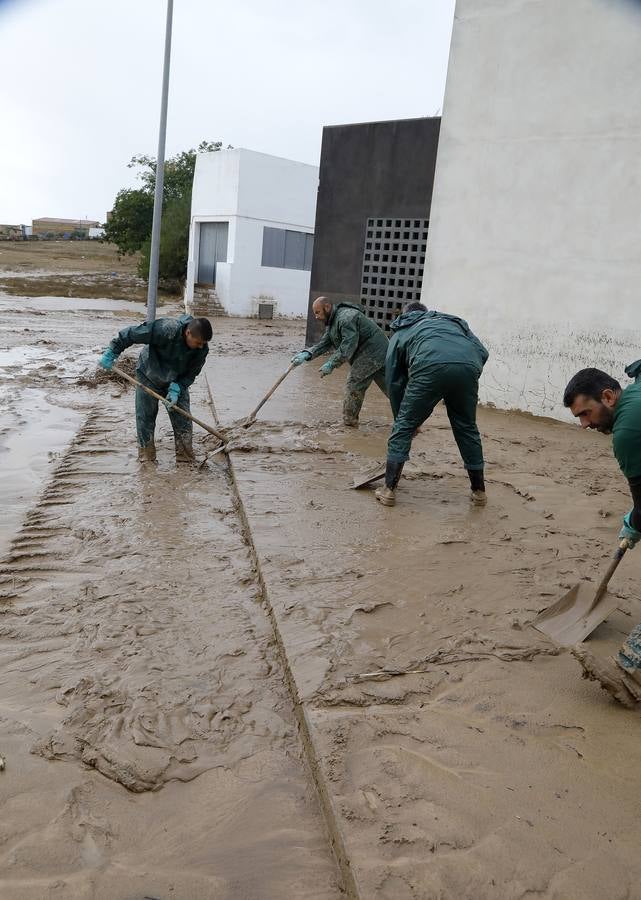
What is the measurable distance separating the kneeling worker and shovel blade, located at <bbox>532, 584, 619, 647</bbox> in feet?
10.7

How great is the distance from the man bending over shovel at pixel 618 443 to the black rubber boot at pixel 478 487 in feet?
6.79

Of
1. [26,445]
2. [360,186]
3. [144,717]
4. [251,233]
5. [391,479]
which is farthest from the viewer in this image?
[251,233]

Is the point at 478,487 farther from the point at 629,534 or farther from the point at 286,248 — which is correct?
the point at 286,248

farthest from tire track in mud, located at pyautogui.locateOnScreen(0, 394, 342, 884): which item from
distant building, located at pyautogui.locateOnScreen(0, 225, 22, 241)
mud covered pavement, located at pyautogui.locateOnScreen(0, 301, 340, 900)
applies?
distant building, located at pyautogui.locateOnScreen(0, 225, 22, 241)

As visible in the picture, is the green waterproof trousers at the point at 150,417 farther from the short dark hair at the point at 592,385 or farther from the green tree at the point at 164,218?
the green tree at the point at 164,218

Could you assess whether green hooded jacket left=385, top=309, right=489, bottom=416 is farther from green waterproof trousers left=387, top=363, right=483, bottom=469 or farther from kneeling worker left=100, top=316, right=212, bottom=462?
kneeling worker left=100, top=316, right=212, bottom=462

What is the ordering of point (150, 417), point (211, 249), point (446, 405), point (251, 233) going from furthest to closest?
1. point (211, 249)
2. point (251, 233)
3. point (150, 417)
4. point (446, 405)

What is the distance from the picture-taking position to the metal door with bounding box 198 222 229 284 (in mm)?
20969

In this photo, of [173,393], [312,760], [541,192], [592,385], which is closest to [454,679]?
[312,760]

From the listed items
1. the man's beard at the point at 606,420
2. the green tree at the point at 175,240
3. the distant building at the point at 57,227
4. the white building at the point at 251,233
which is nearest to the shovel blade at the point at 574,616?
the man's beard at the point at 606,420

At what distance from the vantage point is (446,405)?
15.9ft

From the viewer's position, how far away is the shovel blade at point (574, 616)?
3.00 metres

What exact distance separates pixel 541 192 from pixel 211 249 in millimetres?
15281

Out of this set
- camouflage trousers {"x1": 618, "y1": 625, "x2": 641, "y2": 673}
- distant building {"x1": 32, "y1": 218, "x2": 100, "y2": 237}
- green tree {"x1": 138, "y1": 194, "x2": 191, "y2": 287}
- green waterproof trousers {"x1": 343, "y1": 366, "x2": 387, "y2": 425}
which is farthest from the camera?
distant building {"x1": 32, "y1": 218, "x2": 100, "y2": 237}
